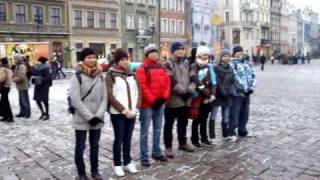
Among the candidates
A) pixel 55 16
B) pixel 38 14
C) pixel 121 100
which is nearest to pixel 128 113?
pixel 121 100

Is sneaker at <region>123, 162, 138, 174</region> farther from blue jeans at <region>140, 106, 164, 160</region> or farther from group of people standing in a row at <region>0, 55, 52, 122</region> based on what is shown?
group of people standing in a row at <region>0, 55, 52, 122</region>

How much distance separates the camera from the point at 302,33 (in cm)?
10875

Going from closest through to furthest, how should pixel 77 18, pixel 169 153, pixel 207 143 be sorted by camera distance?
pixel 169 153 → pixel 207 143 → pixel 77 18

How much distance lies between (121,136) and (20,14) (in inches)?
1420

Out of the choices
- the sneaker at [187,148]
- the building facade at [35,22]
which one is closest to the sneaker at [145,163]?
the sneaker at [187,148]

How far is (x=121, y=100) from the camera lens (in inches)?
206

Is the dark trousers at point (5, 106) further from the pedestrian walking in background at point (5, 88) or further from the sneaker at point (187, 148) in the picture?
the sneaker at point (187, 148)

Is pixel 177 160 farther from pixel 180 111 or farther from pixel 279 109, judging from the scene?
pixel 279 109

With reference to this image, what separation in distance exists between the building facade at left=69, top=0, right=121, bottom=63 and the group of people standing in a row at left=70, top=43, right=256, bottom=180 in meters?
34.3

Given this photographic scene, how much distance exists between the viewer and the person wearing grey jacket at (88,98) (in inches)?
191

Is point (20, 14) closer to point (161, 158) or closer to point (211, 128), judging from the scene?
point (211, 128)

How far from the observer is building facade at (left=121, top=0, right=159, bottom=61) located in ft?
158

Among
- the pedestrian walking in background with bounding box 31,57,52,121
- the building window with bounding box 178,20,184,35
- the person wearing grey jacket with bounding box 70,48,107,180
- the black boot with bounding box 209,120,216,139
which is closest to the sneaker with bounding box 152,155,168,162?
the person wearing grey jacket with bounding box 70,48,107,180

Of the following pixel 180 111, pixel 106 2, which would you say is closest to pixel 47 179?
pixel 180 111
